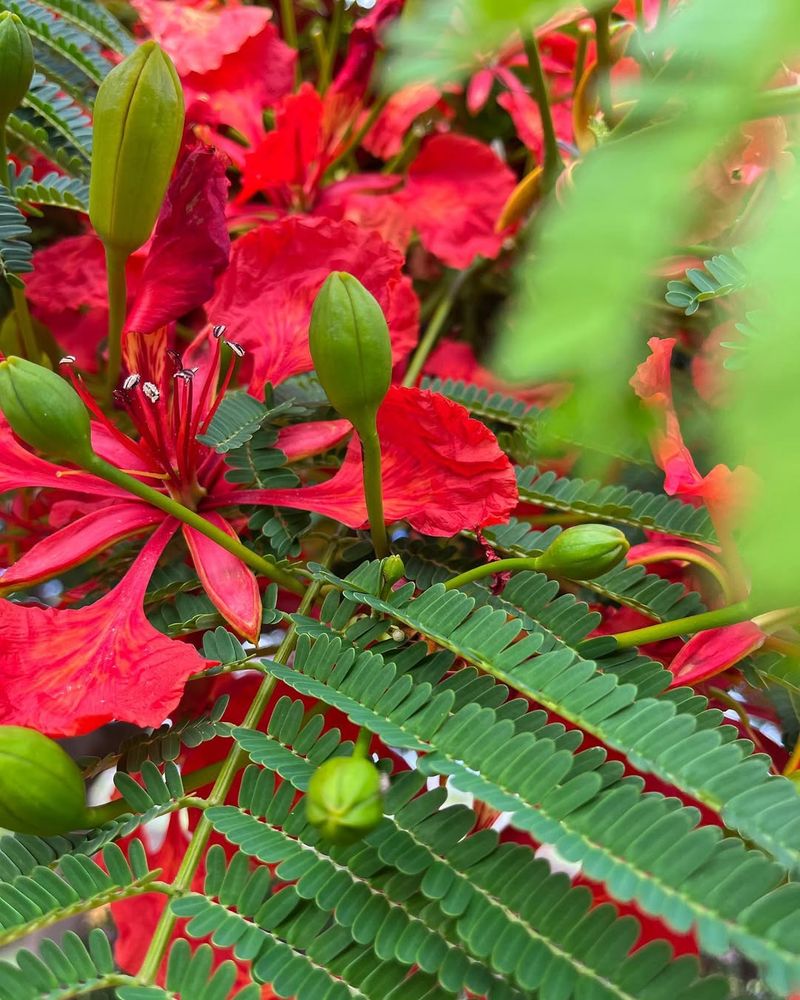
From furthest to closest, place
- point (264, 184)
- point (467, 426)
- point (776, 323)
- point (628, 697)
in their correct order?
point (264, 184), point (467, 426), point (628, 697), point (776, 323)

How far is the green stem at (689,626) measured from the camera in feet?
1.35

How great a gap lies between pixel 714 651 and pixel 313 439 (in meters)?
0.26

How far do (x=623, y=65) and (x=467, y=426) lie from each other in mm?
371

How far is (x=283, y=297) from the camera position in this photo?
22.7 inches

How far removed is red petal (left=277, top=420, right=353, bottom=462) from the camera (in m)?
0.55

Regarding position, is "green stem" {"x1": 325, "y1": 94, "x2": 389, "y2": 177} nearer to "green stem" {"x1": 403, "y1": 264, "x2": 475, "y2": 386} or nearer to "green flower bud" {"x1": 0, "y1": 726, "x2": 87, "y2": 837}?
"green stem" {"x1": 403, "y1": 264, "x2": 475, "y2": 386}

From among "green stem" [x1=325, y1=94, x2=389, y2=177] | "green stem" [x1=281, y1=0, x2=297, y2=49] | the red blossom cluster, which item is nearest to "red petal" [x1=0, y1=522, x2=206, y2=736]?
the red blossom cluster

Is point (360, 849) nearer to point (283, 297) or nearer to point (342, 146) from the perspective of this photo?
point (283, 297)

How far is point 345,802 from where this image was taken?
33 centimetres

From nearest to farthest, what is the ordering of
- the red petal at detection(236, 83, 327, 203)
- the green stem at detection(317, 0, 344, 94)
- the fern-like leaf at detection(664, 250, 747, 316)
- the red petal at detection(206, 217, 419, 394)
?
the fern-like leaf at detection(664, 250, 747, 316) < the red petal at detection(206, 217, 419, 394) < the red petal at detection(236, 83, 327, 203) < the green stem at detection(317, 0, 344, 94)

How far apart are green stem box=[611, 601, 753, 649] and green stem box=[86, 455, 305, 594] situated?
0.18m

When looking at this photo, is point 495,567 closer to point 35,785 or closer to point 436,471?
point 436,471

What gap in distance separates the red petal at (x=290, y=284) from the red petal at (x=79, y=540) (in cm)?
12

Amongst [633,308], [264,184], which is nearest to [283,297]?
[264,184]
